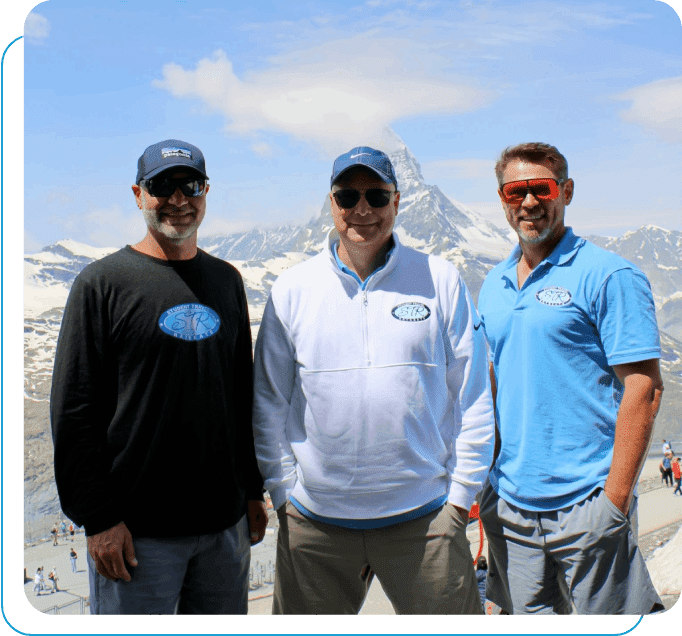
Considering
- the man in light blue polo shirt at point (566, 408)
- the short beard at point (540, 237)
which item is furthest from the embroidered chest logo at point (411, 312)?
the short beard at point (540, 237)

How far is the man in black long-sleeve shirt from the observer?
11.9ft

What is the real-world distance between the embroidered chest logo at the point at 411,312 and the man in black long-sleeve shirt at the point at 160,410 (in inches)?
39.8

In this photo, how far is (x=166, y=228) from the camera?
3887 millimetres

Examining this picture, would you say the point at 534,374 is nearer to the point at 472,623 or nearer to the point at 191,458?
the point at 472,623

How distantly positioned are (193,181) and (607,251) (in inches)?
106

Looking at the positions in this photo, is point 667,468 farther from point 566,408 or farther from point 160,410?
point 160,410

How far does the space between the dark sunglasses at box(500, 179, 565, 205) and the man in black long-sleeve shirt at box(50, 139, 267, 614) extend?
1.99m

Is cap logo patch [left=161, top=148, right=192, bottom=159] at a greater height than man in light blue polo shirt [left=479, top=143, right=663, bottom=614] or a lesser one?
greater

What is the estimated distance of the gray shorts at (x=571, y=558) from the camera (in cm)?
396

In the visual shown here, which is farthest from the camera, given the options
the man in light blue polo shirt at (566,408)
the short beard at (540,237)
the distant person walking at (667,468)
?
the distant person walking at (667,468)

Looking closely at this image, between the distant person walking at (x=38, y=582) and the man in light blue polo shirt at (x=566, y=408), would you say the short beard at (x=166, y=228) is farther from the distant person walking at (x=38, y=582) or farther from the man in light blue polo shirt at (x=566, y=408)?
the distant person walking at (x=38, y=582)

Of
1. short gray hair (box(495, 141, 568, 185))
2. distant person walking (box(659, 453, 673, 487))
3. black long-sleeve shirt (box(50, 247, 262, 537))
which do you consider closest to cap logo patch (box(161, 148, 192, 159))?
black long-sleeve shirt (box(50, 247, 262, 537))

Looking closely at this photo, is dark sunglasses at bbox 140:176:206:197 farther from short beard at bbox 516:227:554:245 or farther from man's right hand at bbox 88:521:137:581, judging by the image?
short beard at bbox 516:227:554:245
